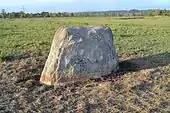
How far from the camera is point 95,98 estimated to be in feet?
29.6

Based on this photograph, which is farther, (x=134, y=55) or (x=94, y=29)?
(x=134, y=55)

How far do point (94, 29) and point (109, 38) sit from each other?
42 centimetres

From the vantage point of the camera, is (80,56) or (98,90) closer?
(98,90)

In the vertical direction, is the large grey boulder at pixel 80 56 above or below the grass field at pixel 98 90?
above

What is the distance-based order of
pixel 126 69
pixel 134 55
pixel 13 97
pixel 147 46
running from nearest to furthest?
pixel 13 97
pixel 126 69
pixel 134 55
pixel 147 46

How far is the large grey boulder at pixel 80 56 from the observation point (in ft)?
33.3

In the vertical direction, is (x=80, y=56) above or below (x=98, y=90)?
above

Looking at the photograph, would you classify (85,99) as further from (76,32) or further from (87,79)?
(76,32)

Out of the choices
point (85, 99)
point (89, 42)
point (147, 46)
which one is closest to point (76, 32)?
point (89, 42)

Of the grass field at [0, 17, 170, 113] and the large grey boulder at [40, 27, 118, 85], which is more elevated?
the large grey boulder at [40, 27, 118, 85]

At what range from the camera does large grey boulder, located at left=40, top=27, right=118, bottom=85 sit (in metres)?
10.2

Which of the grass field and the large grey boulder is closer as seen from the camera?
the grass field

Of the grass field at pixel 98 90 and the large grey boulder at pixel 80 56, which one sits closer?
the grass field at pixel 98 90

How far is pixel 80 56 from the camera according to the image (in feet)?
33.9
